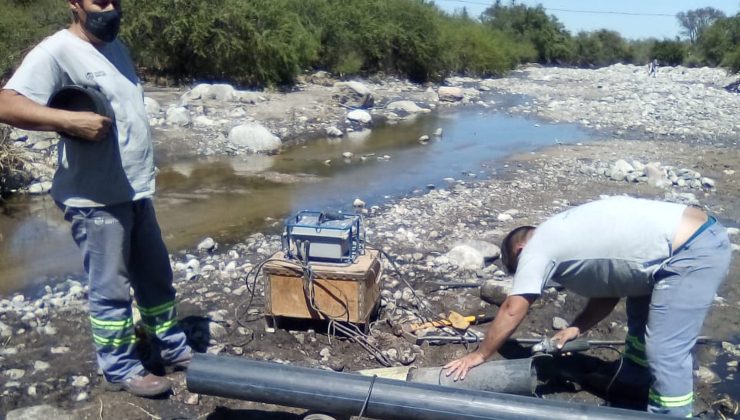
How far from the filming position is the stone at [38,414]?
3.82 m

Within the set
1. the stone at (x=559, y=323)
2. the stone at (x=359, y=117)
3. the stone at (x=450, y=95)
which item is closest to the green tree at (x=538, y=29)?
the stone at (x=450, y=95)

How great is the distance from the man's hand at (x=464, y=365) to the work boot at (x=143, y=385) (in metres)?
1.48

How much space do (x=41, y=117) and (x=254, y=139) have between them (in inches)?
373

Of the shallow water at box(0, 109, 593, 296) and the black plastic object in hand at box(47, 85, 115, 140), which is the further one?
the shallow water at box(0, 109, 593, 296)

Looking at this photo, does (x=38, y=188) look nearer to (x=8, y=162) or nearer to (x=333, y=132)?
(x=8, y=162)

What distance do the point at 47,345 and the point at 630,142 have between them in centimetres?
1201

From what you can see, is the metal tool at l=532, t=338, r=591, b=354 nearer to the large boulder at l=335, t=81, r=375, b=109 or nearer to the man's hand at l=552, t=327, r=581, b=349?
the man's hand at l=552, t=327, r=581, b=349

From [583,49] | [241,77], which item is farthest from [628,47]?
[241,77]

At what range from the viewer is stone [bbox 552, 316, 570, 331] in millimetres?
5168

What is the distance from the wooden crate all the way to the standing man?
3.83 feet

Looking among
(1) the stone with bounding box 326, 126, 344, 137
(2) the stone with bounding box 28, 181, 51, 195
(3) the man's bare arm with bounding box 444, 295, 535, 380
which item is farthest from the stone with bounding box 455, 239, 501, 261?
(1) the stone with bounding box 326, 126, 344, 137

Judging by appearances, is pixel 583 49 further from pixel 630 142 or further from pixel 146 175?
pixel 146 175

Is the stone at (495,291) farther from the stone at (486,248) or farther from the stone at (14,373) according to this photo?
the stone at (14,373)

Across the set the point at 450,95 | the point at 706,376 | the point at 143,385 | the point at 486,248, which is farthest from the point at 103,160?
the point at 450,95
